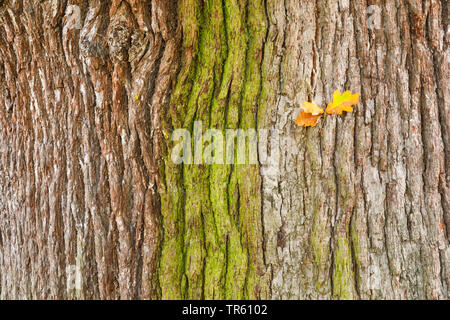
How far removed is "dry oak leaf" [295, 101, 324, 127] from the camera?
176 centimetres

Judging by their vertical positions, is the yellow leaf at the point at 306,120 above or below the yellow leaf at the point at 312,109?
below

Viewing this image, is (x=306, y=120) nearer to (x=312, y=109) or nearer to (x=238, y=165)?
(x=312, y=109)

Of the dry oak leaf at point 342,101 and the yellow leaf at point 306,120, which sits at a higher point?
the dry oak leaf at point 342,101

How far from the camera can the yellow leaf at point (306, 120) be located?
1780 millimetres

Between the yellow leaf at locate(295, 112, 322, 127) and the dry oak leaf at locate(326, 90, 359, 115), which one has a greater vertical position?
the dry oak leaf at locate(326, 90, 359, 115)

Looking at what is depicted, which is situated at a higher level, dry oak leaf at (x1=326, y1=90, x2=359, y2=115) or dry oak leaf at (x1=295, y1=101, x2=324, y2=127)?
dry oak leaf at (x1=326, y1=90, x2=359, y2=115)

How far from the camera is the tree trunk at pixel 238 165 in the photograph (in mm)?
1780

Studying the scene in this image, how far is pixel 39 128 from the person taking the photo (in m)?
1.93

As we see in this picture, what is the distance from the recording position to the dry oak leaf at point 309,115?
1765 mm

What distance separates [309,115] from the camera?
1.78 m

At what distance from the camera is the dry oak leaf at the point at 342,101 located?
1.76 metres

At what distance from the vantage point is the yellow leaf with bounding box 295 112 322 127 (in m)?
1.78

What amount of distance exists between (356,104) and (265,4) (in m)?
0.67
